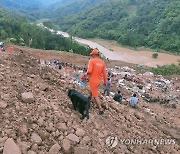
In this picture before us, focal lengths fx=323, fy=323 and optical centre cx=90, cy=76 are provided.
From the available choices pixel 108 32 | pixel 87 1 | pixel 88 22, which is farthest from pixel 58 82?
pixel 87 1

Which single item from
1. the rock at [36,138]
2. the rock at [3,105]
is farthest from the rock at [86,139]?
the rock at [3,105]

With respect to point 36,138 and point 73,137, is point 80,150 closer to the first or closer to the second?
point 73,137

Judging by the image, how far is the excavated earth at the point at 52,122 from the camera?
425 centimetres

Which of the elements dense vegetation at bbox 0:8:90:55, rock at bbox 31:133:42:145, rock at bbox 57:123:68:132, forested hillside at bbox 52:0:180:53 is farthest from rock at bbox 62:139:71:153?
forested hillside at bbox 52:0:180:53

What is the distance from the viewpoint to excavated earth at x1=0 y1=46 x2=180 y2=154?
425cm

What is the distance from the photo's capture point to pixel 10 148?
3.94 metres

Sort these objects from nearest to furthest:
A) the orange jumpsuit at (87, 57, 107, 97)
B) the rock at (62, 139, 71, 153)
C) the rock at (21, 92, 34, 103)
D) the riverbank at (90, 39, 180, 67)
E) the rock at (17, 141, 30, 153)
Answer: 1. the rock at (17, 141, 30, 153)
2. the rock at (62, 139, 71, 153)
3. the rock at (21, 92, 34, 103)
4. the orange jumpsuit at (87, 57, 107, 97)
5. the riverbank at (90, 39, 180, 67)

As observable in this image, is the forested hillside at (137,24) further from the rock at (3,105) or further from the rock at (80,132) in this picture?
the rock at (3,105)

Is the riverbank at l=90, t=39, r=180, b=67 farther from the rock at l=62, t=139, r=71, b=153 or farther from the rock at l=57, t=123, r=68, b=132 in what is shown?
the rock at l=62, t=139, r=71, b=153

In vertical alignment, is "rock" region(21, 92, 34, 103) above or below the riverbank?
above

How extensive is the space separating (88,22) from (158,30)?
862 inches

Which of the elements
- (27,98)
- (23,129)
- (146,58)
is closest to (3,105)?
(27,98)

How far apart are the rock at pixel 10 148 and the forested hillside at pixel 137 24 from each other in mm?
40239

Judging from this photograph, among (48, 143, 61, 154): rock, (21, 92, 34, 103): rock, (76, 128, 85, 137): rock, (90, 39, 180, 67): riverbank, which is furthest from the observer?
(90, 39, 180, 67): riverbank
